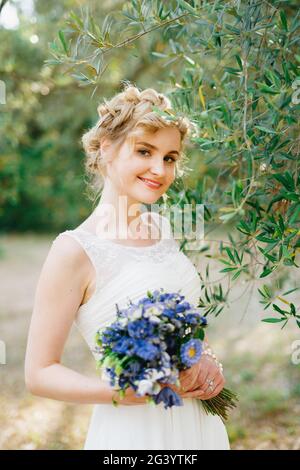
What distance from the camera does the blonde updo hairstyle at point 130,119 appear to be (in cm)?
227

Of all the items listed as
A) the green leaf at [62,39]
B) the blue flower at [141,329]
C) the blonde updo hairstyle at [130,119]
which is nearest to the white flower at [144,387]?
the blue flower at [141,329]

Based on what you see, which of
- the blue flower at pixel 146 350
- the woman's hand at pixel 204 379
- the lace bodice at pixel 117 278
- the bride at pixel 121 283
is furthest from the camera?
the lace bodice at pixel 117 278

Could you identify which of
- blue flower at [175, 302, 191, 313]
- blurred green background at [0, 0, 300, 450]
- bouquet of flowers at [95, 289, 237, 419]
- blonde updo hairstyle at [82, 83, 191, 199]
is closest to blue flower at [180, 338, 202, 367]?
bouquet of flowers at [95, 289, 237, 419]

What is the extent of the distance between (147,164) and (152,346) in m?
0.87

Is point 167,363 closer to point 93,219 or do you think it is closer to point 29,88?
point 93,219

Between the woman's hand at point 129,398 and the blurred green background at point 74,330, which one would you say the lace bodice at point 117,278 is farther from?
the blurred green background at point 74,330

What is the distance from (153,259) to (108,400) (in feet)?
2.06

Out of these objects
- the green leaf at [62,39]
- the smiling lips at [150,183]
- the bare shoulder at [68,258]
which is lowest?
the bare shoulder at [68,258]

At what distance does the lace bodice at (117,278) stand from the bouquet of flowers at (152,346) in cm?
32

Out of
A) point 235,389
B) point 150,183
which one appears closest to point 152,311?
point 150,183

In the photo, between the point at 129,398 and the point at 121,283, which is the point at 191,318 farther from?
the point at 121,283

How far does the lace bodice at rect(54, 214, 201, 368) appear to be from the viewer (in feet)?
7.07

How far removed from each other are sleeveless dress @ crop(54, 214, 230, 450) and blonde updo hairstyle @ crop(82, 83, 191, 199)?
454mm

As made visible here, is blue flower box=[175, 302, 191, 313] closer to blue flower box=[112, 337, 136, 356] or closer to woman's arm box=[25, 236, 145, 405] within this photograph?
blue flower box=[112, 337, 136, 356]
